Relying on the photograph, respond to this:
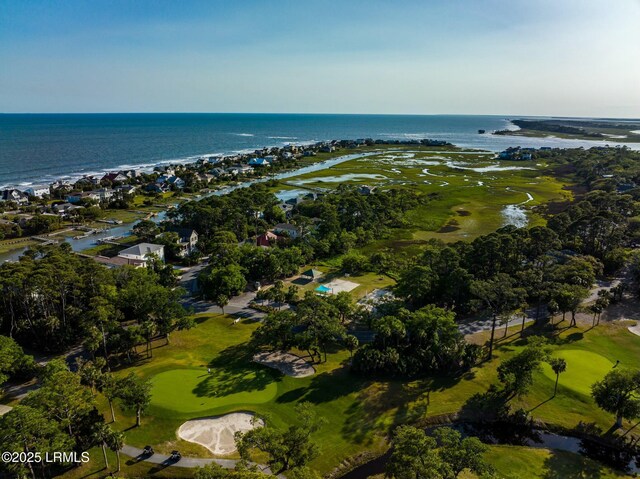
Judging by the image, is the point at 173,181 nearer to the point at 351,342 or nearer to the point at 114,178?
the point at 114,178

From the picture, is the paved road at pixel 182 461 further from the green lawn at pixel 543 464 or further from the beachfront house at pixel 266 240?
the beachfront house at pixel 266 240

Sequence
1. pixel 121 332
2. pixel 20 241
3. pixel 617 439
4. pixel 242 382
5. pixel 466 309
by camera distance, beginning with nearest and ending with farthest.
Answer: pixel 617 439 < pixel 242 382 < pixel 121 332 < pixel 466 309 < pixel 20 241

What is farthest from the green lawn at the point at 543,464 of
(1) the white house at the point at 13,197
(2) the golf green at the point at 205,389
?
(1) the white house at the point at 13,197

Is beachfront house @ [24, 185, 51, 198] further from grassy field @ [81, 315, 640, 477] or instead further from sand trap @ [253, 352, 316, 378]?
sand trap @ [253, 352, 316, 378]

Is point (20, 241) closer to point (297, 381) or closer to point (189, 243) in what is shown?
point (189, 243)

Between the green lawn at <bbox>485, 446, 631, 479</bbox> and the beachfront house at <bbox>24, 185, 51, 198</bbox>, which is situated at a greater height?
the beachfront house at <bbox>24, 185, 51, 198</bbox>

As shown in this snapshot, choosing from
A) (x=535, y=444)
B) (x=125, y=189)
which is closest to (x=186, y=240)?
(x=125, y=189)

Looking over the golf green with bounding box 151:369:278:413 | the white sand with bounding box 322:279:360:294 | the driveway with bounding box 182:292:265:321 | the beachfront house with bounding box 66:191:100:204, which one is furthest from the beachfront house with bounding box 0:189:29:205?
the golf green with bounding box 151:369:278:413

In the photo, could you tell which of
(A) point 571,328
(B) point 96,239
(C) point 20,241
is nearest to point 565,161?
(A) point 571,328
